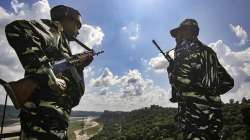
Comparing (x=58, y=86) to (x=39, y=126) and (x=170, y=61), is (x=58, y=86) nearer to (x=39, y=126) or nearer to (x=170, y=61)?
(x=39, y=126)

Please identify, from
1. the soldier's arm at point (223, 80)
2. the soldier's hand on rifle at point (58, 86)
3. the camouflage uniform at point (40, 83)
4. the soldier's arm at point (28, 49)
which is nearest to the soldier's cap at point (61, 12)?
the camouflage uniform at point (40, 83)

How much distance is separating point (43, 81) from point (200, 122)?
3119mm

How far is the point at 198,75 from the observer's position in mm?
6008

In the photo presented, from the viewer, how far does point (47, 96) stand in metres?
3.77

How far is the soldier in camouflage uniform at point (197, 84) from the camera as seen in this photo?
578 cm

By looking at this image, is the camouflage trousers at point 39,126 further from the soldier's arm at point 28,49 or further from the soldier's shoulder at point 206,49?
the soldier's shoulder at point 206,49

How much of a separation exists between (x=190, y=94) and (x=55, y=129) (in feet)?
9.50

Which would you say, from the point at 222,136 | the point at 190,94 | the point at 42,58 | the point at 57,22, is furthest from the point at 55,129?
the point at 222,136

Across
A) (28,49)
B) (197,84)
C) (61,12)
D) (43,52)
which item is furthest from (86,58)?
(197,84)

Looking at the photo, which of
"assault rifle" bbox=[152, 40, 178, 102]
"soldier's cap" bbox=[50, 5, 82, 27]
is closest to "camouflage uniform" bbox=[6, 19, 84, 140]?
"soldier's cap" bbox=[50, 5, 82, 27]

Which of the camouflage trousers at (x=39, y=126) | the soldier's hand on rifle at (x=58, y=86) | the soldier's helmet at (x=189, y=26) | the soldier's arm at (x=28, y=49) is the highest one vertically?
the soldier's helmet at (x=189, y=26)

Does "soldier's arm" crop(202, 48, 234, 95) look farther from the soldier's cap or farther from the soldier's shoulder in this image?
the soldier's cap

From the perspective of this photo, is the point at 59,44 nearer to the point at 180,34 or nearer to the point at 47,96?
the point at 47,96

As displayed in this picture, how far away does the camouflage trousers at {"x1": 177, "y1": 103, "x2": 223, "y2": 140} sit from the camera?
570cm
